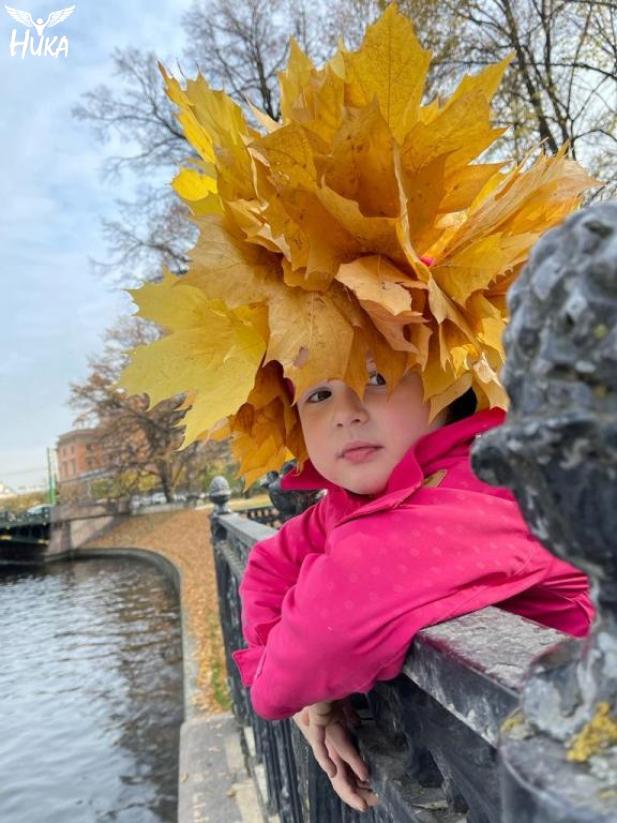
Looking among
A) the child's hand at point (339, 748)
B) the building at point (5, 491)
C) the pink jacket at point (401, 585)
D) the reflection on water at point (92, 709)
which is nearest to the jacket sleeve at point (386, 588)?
the pink jacket at point (401, 585)

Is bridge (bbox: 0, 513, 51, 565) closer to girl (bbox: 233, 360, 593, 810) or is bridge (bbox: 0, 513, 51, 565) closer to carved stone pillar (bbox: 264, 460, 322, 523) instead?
carved stone pillar (bbox: 264, 460, 322, 523)

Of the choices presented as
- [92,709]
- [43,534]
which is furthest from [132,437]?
[92,709]

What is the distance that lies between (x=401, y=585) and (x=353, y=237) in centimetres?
70

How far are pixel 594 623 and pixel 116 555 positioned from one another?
1109 inches

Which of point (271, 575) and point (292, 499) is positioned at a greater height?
point (292, 499)

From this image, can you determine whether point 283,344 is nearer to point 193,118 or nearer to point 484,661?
point 193,118

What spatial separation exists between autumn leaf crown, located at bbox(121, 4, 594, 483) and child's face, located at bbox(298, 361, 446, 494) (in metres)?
0.06

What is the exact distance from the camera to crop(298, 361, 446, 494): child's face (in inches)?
63.6

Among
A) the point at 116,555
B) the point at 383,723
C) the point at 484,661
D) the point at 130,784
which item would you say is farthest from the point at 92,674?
the point at 116,555

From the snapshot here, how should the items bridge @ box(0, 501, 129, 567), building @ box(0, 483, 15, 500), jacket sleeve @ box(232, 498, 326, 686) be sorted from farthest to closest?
1. building @ box(0, 483, 15, 500)
2. bridge @ box(0, 501, 129, 567)
3. jacket sleeve @ box(232, 498, 326, 686)

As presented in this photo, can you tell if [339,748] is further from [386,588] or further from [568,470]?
[568,470]

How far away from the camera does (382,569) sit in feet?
3.95

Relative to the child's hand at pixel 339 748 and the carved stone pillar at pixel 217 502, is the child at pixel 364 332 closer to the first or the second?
the child's hand at pixel 339 748

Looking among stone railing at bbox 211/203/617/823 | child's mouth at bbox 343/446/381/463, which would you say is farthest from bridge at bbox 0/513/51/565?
stone railing at bbox 211/203/617/823
